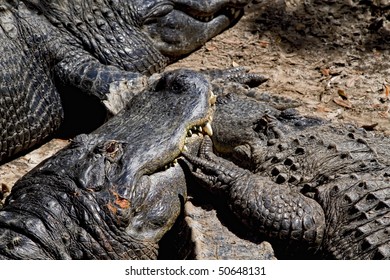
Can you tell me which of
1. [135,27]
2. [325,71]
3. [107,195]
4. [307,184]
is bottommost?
[325,71]

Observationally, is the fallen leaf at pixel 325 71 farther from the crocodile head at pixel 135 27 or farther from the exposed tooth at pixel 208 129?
the exposed tooth at pixel 208 129

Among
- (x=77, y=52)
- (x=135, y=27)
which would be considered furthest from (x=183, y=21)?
(x=77, y=52)

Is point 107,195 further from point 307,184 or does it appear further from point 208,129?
point 307,184

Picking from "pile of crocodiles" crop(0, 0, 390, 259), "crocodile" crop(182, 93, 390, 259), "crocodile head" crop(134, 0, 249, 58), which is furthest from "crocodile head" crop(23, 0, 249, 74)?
"crocodile" crop(182, 93, 390, 259)

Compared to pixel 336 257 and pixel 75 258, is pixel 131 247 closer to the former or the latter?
pixel 75 258

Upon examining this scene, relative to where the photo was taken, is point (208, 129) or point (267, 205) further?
point (208, 129)

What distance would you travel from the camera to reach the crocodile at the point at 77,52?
18.2 feet

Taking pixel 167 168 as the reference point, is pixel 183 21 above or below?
below

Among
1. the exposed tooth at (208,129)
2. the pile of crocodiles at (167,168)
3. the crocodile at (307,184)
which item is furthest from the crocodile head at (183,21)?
the exposed tooth at (208,129)

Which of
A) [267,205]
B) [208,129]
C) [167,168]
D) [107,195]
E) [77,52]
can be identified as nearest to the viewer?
[107,195]

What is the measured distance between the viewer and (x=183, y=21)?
6320mm

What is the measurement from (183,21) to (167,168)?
230cm

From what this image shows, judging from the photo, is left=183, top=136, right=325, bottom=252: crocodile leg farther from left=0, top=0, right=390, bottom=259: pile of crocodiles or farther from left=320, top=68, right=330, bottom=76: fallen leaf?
left=320, top=68, right=330, bottom=76: fallen leaf

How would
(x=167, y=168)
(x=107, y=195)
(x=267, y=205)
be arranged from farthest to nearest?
(x=167, y=168) < (x=267, y=205) < (x=107, y=195)
